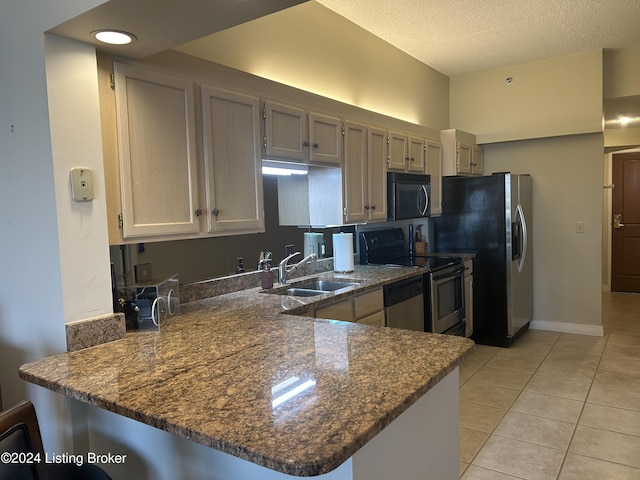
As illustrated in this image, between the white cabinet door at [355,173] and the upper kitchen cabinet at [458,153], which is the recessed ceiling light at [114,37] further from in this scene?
the upper kitchen cabinet at [458,153]

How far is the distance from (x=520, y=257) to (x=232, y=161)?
3.36m

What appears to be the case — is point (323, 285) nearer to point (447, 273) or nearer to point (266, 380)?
point (447, 273)

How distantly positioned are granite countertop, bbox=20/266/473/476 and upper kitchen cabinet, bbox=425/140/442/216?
2.67 metres

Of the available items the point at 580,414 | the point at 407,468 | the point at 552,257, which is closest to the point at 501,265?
the point at 552,257

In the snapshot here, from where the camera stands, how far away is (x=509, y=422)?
9.46 ft

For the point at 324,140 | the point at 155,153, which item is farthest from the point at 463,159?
the point at 155,153

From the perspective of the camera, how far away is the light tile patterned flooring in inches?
95.0

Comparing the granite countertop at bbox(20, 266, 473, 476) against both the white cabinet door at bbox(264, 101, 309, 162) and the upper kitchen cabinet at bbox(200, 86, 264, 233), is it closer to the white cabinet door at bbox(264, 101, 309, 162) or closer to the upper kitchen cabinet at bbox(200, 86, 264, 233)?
the upper kitchen cabinet at bbox(200, 86, 264, 233)

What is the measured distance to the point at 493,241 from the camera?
4422mm

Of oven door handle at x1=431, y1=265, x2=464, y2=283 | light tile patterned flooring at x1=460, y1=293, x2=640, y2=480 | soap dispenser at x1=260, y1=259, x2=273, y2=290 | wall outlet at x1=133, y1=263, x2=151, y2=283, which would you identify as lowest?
light tile patterned flooring at x1=460, y1=293, x2=640, y2=480

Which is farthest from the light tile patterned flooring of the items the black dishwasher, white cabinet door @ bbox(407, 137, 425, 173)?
white cabinet door @ bbox(407, 137, 425, 173)

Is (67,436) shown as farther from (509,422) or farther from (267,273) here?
(509,422)

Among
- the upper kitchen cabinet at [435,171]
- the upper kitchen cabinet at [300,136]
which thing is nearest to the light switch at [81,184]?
the upper kitchen cabinet at [300,136]

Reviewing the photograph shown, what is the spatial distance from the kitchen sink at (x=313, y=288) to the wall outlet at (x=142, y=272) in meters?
0.75
